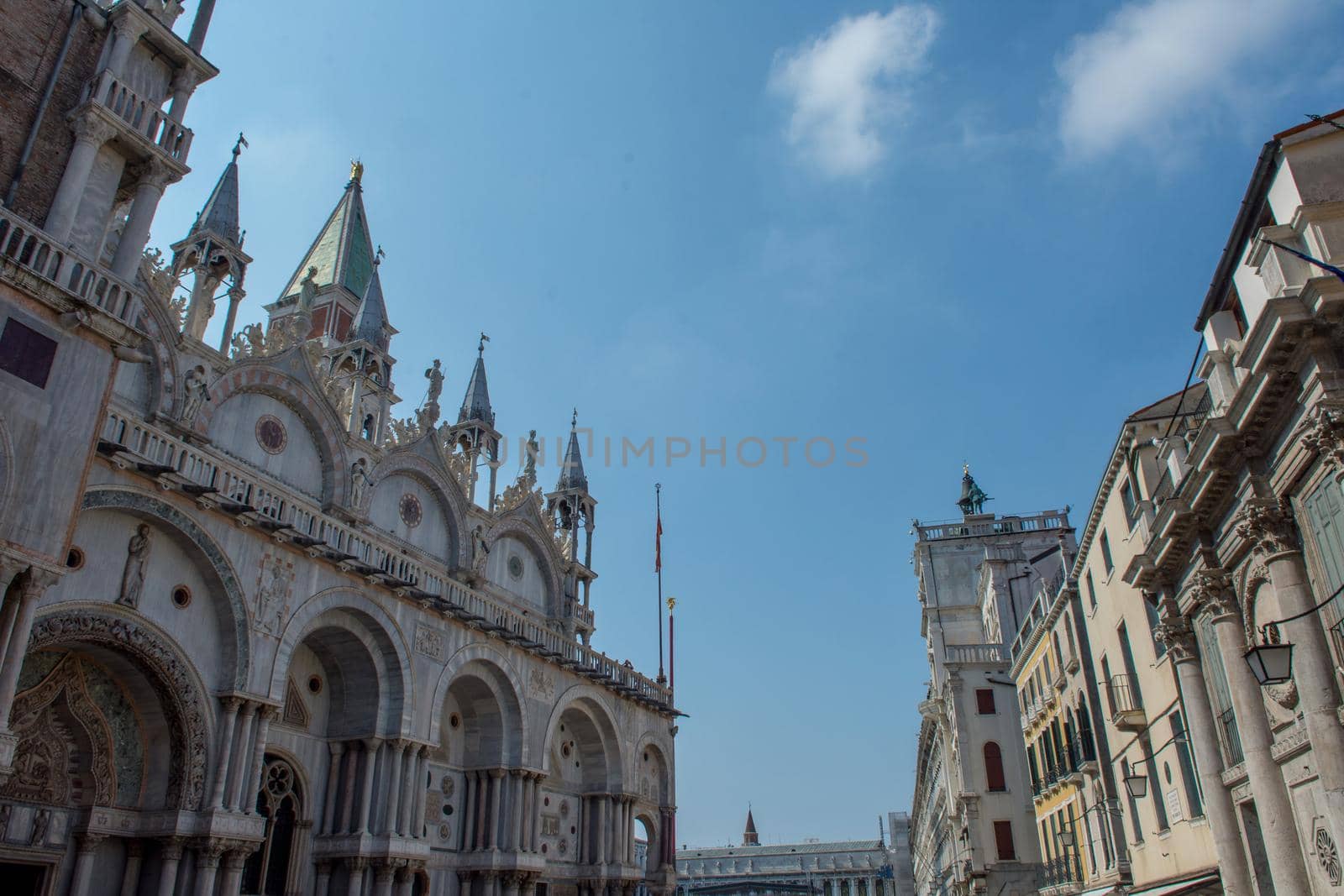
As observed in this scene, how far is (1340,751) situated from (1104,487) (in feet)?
36.0

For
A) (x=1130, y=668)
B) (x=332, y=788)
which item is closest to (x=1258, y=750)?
(x=1130, y=668)

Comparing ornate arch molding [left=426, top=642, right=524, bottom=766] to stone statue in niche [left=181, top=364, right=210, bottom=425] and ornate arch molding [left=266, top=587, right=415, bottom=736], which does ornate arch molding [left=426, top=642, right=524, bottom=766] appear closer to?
ornate arch molding [left=266, top=587, right=415, bottom=736]

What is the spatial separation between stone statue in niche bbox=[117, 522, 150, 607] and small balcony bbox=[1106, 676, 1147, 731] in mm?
21126

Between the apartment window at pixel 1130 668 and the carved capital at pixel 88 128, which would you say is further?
the apartment window at pixel 1130 668

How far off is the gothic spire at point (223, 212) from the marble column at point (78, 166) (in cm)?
1039

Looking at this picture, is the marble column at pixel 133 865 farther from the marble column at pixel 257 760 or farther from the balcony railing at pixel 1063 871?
the balcony railing at pixel 1063 871

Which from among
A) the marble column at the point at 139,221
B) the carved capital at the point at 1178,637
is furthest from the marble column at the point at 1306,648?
the marble column at the point at 139,221

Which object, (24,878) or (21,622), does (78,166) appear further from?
(24,878)

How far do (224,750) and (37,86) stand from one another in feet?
41.2

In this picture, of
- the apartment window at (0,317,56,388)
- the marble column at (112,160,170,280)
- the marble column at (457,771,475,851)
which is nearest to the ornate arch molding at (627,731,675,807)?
the marble column at (457,771,475,851)

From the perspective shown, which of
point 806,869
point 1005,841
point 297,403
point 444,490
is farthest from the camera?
point 806,869

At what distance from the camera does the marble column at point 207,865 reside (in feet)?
58.5

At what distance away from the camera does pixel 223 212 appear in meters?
26.1

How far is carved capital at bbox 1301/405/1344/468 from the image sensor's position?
449 inches
